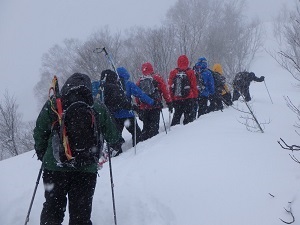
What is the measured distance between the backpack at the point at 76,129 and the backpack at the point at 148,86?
416cm

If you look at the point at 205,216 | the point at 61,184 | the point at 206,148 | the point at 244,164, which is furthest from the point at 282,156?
the point at 61,184

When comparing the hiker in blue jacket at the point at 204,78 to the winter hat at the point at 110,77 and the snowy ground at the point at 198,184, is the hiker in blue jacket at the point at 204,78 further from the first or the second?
the winter hat at the point at 110,77

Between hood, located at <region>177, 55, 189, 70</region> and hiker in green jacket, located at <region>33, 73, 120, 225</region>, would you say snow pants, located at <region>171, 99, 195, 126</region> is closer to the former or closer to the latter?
hood, located at <region>177, 55, 189, 70</region>

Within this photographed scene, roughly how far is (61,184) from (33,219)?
Result: 1621 mm

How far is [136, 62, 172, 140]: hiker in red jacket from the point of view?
7.41 meters

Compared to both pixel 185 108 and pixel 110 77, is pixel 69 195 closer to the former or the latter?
pixel 110 77

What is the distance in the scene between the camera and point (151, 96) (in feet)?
24.3

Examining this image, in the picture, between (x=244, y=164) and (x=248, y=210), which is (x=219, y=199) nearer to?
(x=248, y=210)

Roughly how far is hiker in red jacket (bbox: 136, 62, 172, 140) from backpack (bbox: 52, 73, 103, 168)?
4090 mm

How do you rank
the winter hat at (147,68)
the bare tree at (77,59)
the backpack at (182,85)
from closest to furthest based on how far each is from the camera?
the winter hat at (147,68), the backpack at (182,85), the bare tree at (77,59)

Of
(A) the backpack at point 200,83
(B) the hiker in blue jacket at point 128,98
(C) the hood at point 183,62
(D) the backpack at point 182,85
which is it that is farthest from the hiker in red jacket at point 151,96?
(A) the backpack at point 200,83

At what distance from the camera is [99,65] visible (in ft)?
71.7

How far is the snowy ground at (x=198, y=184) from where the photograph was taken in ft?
11.9

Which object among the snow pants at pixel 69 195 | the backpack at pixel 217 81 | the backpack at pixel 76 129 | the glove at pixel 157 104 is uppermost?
the backpack at pixel 217 81
